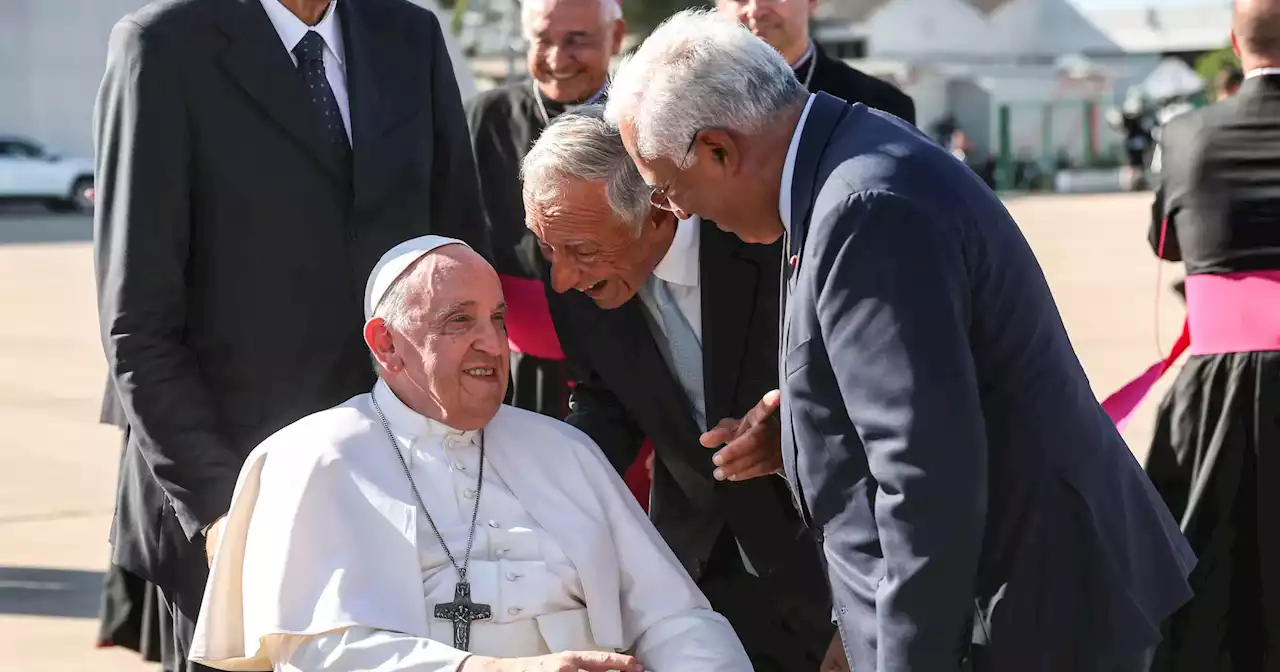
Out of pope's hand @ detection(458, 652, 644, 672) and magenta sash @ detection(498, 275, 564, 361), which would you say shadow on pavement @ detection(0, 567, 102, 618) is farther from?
pope's hand @ detection(458, 652, 644, 672)

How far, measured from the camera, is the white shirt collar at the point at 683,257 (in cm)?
319

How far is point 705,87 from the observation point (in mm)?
2250

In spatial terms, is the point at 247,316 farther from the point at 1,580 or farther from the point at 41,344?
the point at 41,344

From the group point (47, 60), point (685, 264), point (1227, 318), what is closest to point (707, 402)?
point (685, 264)

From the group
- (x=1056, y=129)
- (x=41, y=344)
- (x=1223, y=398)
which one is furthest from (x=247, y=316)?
(x=1056, y=129)

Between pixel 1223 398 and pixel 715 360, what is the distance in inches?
65.2

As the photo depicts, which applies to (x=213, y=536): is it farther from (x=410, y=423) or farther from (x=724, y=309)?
(x=724, y=309)

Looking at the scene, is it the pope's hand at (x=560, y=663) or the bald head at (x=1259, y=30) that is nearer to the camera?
the pope's hand at (x=560, y=663)

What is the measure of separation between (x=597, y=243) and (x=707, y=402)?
404mm

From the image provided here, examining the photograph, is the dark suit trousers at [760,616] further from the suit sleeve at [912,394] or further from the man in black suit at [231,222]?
the suit sleeve at [912,394]

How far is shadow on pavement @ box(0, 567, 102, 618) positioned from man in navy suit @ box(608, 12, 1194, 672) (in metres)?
3.89

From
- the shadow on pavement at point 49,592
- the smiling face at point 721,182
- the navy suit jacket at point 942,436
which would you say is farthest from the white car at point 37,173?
the navy suit jacket at point 942,436

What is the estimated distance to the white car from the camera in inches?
1102

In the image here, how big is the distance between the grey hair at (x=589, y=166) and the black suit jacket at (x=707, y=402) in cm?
24
